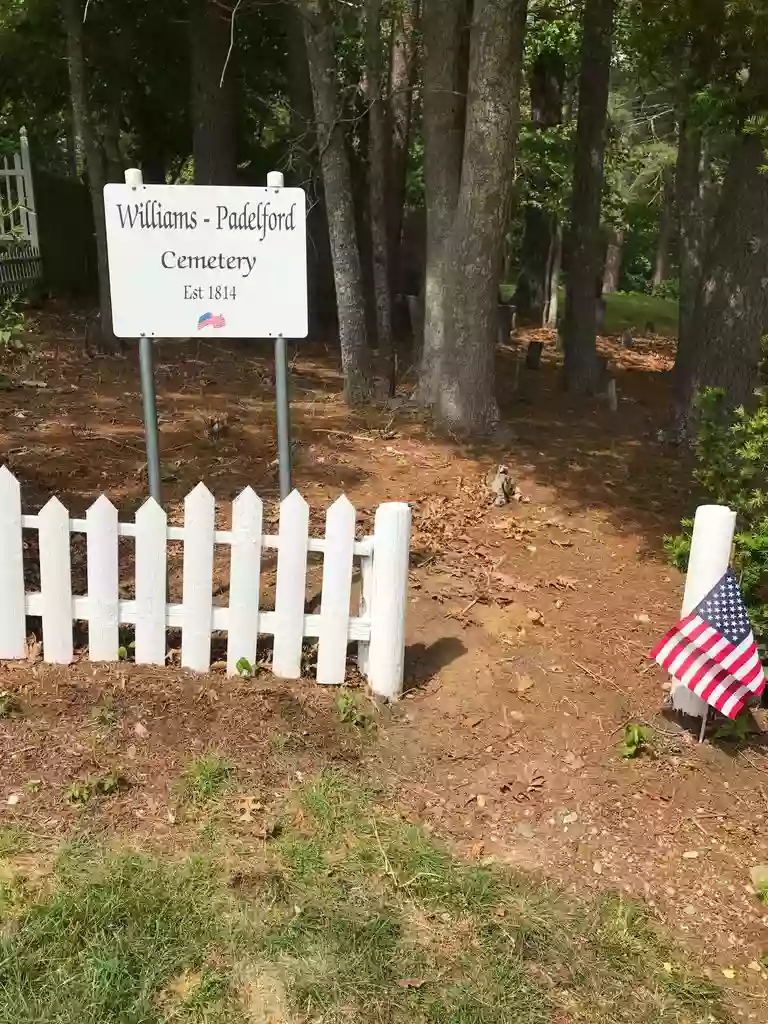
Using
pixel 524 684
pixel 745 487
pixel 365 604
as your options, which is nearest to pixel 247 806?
pixel 365 604

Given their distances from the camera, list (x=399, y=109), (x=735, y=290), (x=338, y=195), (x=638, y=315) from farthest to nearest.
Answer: (x=638, y=315), (x=399, y=109), (x=338, y=195), (x=735, y=290)

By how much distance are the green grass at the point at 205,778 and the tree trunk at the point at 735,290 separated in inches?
235

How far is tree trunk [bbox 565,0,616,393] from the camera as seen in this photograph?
9.89m

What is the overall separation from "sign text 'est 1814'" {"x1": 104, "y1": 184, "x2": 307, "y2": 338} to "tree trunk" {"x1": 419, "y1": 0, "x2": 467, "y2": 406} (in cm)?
376

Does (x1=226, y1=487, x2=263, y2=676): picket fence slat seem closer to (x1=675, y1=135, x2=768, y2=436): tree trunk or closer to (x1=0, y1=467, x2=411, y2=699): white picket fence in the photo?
(x1=0, y1=467, x2=411, y2=699): white picket fence

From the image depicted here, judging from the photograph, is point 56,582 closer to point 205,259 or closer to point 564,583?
point 205,259

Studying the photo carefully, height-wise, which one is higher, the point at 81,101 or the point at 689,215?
the point at 81,101

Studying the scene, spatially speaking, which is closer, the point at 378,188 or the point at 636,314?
the point at 378,188

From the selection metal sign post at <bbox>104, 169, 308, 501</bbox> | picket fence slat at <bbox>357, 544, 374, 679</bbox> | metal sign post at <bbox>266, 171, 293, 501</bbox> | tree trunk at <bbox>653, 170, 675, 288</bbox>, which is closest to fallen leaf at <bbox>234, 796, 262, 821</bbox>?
picket fence slat at <bbox>357, 544, 374, 679</bbox>

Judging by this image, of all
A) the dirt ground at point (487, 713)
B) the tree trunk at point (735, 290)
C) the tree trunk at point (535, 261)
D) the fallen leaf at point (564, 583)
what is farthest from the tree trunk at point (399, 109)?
the fallen leaf at point (564, 583)

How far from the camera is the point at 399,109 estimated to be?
12438 millimetres

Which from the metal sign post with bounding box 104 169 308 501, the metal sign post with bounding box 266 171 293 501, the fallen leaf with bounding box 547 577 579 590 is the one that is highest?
the metal sign post with bounding box 104 169 308 501

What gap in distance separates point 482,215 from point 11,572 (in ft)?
16.1

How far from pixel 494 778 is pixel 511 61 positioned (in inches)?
219
